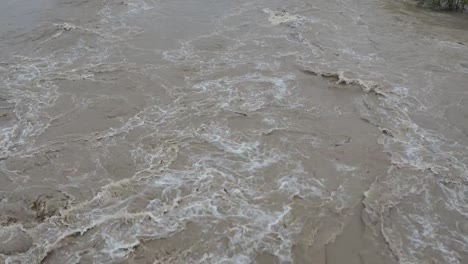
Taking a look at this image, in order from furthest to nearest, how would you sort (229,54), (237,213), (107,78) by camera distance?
1. (229,54)
2. (107,78)
3. (237,213)

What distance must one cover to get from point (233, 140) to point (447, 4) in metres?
12.3

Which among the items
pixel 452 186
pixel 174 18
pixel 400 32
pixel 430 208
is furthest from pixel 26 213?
pixel 400 32

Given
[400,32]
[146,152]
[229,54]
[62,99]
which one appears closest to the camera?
[146,152]

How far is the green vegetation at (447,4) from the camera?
56.3ft

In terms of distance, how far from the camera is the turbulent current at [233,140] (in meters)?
7.53

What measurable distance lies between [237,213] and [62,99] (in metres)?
6.10

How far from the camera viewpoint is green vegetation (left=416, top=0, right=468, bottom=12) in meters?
17.2

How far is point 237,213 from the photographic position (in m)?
7.98

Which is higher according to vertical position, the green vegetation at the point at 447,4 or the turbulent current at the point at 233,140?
the green vegetation at the point at 447,4

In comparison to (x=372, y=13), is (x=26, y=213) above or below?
below

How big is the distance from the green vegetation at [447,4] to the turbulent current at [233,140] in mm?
1477

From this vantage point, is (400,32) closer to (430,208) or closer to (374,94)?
(374,94)

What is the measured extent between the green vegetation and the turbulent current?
1477 millimetres

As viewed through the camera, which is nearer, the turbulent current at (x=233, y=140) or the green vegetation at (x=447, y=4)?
the turbulent current at (x=233, y=140)
